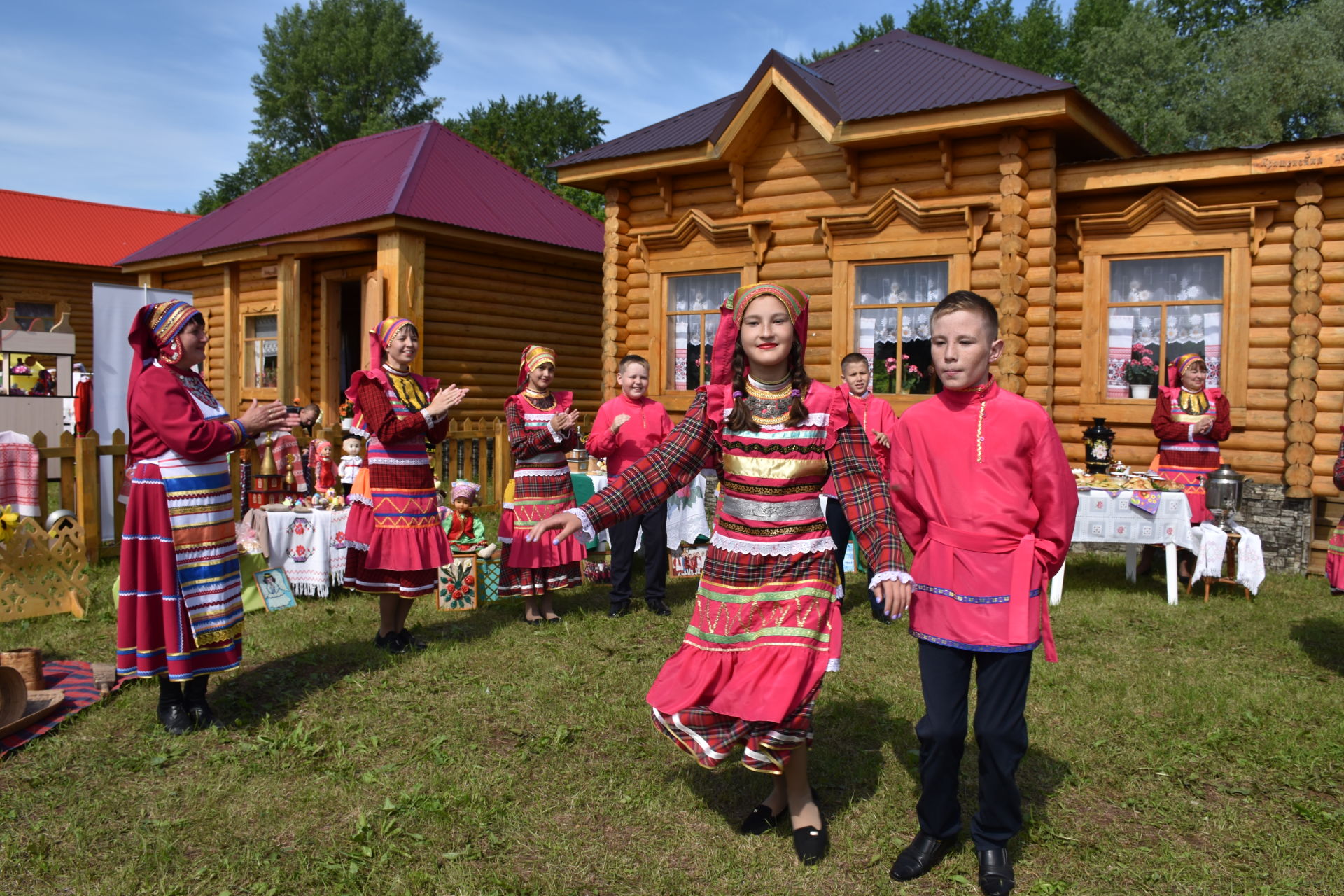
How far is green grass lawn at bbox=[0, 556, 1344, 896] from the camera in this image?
328 cm

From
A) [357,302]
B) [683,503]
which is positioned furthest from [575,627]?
[357,302]

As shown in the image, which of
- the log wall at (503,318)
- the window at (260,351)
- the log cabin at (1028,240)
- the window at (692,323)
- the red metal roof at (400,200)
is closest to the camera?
the log cabin at (1028,240)

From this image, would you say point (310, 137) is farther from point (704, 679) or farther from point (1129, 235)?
→ point (704, 679)

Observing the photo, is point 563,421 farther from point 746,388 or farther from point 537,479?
point 746,388

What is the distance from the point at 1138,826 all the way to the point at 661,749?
210cm

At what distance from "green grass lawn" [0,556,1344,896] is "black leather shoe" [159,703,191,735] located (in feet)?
0.29

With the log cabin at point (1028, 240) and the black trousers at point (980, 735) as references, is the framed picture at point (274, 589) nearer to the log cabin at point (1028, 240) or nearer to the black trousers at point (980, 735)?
the black trousers at point (980, 735)

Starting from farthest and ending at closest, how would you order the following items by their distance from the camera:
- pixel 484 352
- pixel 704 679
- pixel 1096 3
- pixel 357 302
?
pixel 1096 3 → pixel 357 302 → pixel 484 352 → pixel 704 679

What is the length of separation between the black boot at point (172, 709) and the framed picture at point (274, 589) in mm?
2610

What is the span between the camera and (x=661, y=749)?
4398mm

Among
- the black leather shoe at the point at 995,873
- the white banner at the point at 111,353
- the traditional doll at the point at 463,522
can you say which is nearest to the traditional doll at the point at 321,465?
the white banner at the point at 111,353

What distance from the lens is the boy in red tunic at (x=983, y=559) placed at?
301 cm

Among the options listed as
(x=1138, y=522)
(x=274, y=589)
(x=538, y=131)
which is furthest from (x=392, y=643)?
(x=538, y=131)

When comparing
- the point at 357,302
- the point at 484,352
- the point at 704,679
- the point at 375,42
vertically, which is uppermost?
the point at 375,42
